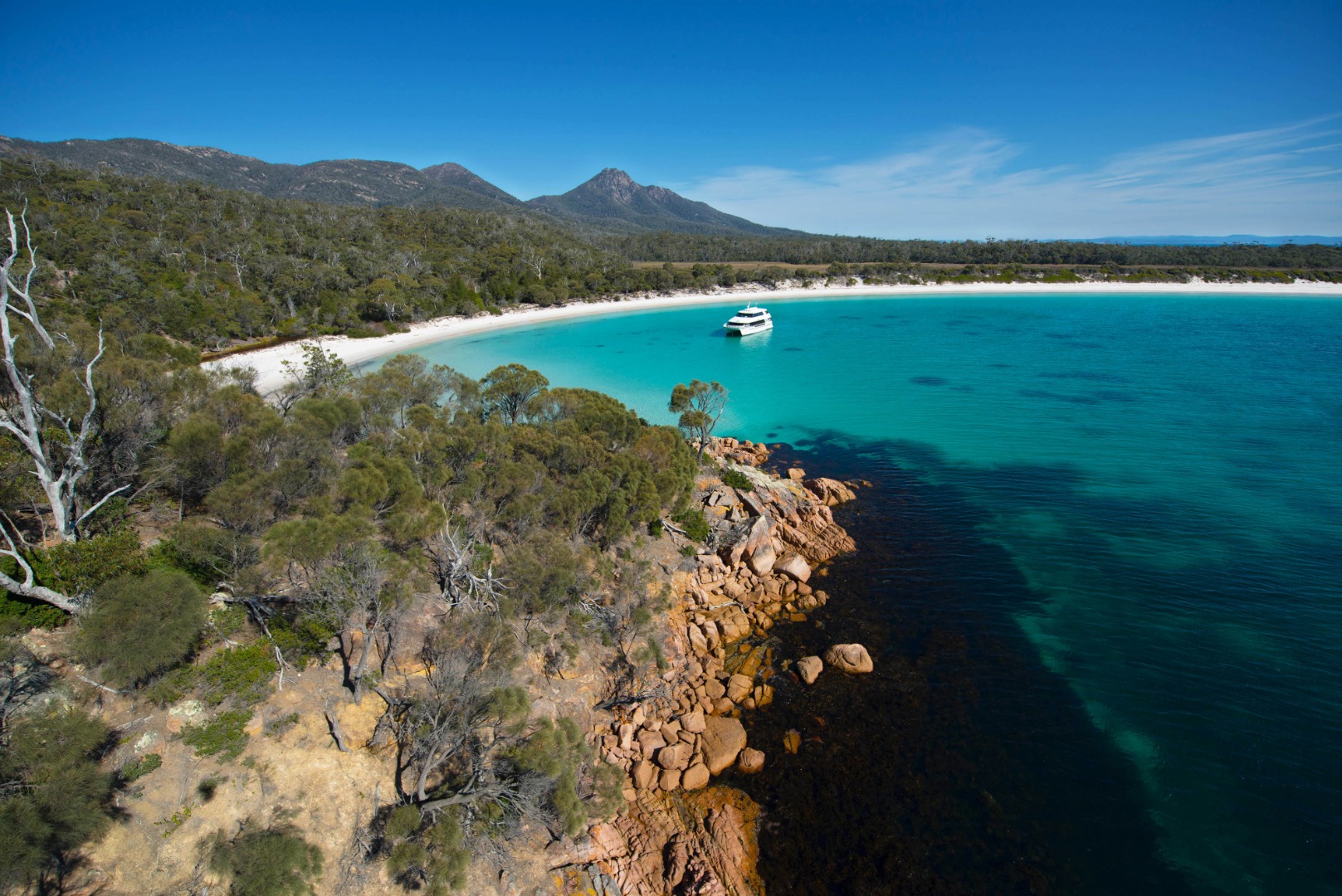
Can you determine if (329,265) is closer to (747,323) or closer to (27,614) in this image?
(747,323)

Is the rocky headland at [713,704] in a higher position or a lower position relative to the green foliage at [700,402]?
lower

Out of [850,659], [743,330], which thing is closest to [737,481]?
[850,659]

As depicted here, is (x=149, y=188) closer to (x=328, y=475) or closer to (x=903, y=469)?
(x=328, y=475)

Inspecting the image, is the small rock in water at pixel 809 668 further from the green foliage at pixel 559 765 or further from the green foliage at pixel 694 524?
the green foliage at pixel 559 765

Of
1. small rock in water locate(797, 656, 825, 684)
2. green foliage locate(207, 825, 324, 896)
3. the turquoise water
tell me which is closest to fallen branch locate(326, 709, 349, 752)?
green foliage locate(207, 825, 324, 896)

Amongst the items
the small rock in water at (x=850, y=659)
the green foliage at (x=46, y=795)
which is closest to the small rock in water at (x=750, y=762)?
the small rock in water at (x=850, y=659)

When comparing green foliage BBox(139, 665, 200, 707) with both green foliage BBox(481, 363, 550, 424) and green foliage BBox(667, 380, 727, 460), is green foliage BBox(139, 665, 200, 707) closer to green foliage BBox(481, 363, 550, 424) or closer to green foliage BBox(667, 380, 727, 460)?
green foliage BBox(481, 363, 550, 424)
